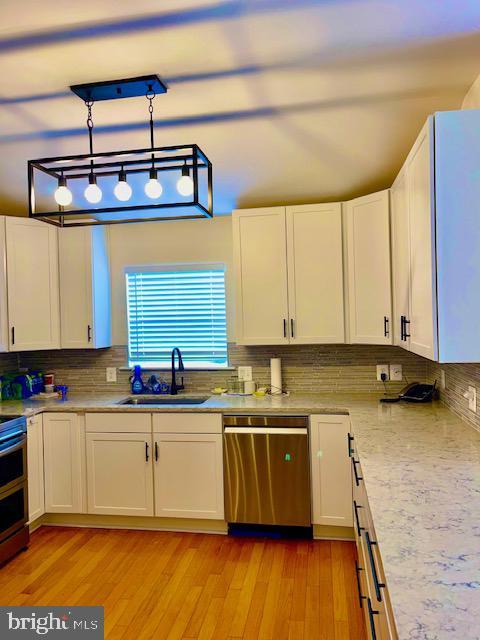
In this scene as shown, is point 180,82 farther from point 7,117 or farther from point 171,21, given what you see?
point 7,117

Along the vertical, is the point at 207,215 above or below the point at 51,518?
above

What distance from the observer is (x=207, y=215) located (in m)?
2.25

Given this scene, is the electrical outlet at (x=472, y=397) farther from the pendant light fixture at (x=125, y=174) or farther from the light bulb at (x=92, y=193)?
the light bulb at (x=92, y=193)

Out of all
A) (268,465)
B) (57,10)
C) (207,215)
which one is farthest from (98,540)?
(57,10)

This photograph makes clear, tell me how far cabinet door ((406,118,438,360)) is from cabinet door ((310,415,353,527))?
1028 mm

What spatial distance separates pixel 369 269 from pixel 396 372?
883mm

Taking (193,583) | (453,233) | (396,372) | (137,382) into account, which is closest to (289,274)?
(396,372)

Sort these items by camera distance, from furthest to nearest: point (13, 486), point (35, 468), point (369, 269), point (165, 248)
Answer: point (165, 248) < point (35, 468) < point (369, 269) < point (13, 486)

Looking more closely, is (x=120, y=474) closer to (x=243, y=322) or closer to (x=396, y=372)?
(x=243, y=322)

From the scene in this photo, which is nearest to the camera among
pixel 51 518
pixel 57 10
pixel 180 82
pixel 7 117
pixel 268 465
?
pixel 57 10

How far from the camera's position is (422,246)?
2.04m

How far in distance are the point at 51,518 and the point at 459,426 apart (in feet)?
9.61

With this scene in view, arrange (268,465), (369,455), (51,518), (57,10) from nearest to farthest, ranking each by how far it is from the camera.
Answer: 1. (57,10)
2. (369,455)
3. (268,465)
4. (51,518)

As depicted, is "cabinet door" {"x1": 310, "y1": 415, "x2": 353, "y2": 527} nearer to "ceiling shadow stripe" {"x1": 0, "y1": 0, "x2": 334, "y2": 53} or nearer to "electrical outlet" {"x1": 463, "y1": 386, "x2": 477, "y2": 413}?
"electrical outlet" {"x1": 463, "y1": 386, "x2": 477, "y2": 413}
